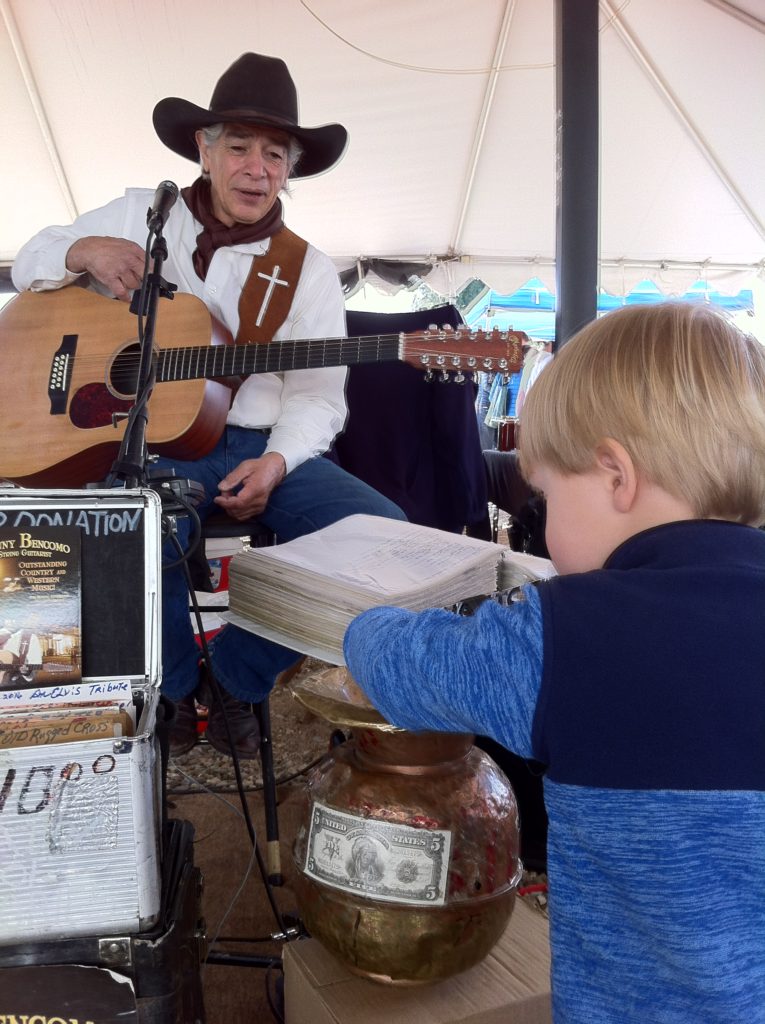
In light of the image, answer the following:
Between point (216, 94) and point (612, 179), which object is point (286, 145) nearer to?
point (216, 94)

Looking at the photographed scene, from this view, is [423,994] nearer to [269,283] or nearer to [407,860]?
[407,860]

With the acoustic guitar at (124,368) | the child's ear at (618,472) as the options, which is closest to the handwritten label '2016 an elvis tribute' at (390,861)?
the child's ear at (618,472)

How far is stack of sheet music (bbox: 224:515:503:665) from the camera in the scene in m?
0.76

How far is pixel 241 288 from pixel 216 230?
5.2 inches

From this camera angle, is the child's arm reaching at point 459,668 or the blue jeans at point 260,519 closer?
the child's arm reaching at point 459,668

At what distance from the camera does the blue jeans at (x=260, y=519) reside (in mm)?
1232

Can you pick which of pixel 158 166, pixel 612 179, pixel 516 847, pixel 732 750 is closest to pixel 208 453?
pixel 516 847

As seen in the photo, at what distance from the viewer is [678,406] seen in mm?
616

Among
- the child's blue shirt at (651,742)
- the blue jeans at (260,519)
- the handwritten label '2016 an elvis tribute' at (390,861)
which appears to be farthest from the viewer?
the blue jeans at (260,519)

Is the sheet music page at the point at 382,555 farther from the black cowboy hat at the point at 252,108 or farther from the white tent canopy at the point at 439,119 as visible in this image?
the white tent canopy at the point at 439,119

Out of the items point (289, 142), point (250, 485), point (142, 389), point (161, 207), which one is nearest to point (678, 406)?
point (142, 389)

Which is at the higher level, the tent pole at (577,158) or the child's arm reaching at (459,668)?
the tent pole at (577,158)

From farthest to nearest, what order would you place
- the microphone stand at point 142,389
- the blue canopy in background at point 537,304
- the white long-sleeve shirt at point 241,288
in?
the blue canopy in background at point 537,304 < the white long-sleeve shirt at point 241,288 < the microphone stand at point 142,389

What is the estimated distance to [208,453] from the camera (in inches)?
57.4
